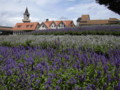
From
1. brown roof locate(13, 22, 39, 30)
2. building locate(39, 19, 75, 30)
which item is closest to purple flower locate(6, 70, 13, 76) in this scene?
building locate(39, 19, 75, 30)

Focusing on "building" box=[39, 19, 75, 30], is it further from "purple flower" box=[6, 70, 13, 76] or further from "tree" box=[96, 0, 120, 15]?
"purple flower" box=[6, 70, 13, 76]

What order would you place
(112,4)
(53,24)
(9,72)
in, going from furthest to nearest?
(53,24) → (112,4) → (9,72)

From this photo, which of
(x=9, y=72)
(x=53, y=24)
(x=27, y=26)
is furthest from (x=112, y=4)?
(x=27, y=26)

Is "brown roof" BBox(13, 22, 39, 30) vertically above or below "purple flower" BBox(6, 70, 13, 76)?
above

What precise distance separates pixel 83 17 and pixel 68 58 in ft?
285

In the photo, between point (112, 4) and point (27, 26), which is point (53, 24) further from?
point (112, 4)

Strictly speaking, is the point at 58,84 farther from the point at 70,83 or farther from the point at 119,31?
the point at 119,31

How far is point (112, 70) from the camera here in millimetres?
2736

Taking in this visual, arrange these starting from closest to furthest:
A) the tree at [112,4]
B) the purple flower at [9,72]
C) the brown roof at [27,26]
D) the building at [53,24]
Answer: the purple flower at [9,72]
the tree at [112,4]
the building at [53,24]
the brown roof at [27,26]

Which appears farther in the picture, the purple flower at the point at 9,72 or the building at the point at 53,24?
the building at the point at 53,24

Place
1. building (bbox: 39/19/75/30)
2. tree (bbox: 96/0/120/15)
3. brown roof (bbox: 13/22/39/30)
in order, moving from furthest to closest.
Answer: brown roof (bbox: 13/22/39/30)
building (bbox: 39/19/75/30)
tree (bbox: 96/0/120/15)

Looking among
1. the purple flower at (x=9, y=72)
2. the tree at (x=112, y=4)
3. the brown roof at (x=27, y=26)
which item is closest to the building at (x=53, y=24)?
the brown roof at (x=27, y=26)

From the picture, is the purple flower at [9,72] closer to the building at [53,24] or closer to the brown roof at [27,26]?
the building at [53,24]

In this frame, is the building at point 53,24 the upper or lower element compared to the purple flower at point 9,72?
upper
